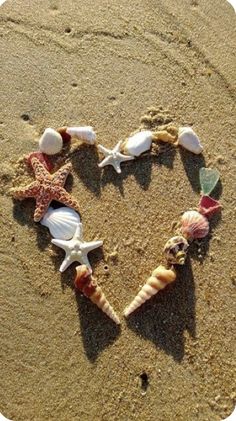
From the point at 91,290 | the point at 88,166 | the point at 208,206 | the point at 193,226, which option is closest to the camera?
the point at 91,290

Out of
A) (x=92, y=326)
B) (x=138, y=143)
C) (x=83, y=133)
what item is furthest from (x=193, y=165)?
(x=92, y=326)

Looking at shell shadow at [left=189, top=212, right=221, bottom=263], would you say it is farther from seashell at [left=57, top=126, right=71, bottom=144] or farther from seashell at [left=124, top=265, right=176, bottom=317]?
seashell at [left=57, top=126, right=71, bottom=144]

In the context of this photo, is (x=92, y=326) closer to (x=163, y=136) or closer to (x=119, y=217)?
(x=119, y=217)

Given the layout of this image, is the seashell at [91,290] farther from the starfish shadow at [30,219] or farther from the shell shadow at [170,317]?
the starfish shadow at [30,219]

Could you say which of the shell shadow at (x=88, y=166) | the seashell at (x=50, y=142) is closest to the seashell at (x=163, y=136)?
the shell shadow at (x=88, y=166)

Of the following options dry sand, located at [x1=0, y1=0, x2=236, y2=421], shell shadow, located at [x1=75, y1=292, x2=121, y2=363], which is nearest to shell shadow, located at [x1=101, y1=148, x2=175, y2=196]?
dry sand, located at [x1=0, y1=0, x2=236, y2=421]

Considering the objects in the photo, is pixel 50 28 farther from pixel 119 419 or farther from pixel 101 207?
pixel 119 419
